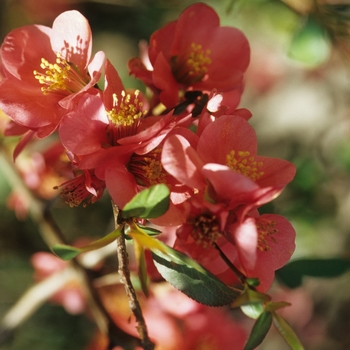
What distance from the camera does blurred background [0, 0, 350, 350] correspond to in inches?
53.8

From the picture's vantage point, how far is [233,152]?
69cm

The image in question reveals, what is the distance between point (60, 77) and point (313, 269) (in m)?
0.64

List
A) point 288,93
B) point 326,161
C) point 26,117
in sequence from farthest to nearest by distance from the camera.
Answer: point 288,93, point 326,161, point 26,117

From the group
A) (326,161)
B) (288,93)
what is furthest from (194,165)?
(288,93)

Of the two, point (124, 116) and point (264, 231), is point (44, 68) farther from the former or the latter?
point (264, 231)

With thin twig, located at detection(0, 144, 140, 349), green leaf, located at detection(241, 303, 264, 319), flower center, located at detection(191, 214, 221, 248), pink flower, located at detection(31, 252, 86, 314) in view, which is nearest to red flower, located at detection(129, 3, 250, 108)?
flower center, located at detection(191, 214, 221, 248)

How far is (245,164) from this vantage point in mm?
695

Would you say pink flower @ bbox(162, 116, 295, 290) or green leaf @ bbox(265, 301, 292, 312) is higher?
pink flower @ bbox(162, 116, 295, 290)

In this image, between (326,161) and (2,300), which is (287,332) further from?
(2,300)

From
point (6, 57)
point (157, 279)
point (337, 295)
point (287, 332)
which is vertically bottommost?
point (337, 295)

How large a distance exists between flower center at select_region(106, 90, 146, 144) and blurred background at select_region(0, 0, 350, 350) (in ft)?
1.80

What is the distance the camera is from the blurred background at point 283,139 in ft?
4.48

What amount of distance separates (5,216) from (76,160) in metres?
1.29

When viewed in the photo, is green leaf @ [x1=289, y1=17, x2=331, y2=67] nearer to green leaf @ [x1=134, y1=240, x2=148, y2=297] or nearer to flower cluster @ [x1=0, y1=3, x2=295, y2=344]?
flower cluster @ [x1=0, y1=3, x2=295, y2=344]
